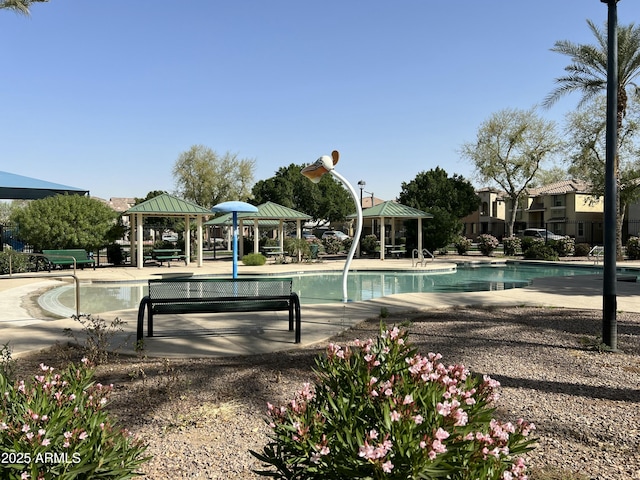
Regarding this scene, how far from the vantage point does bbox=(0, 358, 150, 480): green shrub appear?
178cm

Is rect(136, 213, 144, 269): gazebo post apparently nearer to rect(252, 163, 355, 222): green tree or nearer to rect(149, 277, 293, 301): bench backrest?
rect(149, 277, 293, 301): bench backrest

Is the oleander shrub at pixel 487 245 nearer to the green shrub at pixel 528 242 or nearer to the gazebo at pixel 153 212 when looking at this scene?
the green shrub at pixel 528 242

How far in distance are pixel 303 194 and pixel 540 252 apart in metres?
26.3

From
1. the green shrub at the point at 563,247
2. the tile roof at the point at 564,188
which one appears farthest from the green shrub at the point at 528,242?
the tile roof at the point at 564,188

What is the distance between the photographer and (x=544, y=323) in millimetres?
7570

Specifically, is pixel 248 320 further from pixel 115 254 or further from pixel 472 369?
pixel 115 254

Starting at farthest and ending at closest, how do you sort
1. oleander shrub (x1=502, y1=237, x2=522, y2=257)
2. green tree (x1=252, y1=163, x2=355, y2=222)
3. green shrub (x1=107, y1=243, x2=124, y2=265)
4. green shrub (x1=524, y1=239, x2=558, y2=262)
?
green tree (x1=252, y1=163, x2=355, y2=222) < oleander shrub (x1=502, y1=237, x2=522, y2=257) < green shrub (x1=524, y1=239, x2=558, y2=262) < green shrub (x1=107, y1=243, x2=124, y2=265)

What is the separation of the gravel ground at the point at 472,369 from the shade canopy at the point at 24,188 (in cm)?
1524

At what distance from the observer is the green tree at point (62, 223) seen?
19.2 metres

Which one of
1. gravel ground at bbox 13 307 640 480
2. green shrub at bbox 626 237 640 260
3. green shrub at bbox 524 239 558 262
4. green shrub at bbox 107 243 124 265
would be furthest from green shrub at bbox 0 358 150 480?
green shrub at bbox 626 237 640 260

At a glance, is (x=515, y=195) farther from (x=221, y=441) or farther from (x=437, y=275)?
(x=221, y=441)

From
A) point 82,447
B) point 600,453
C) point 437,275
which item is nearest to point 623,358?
point 600,453

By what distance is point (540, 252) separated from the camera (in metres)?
25.4

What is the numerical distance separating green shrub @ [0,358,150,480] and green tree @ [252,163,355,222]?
141 ft
